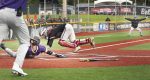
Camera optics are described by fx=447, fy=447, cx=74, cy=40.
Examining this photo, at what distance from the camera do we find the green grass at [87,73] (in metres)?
8.69

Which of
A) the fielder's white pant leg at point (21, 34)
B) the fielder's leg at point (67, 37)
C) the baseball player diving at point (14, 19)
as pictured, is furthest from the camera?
the fielder's leg at point (67, 37)

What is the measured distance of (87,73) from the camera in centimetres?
945

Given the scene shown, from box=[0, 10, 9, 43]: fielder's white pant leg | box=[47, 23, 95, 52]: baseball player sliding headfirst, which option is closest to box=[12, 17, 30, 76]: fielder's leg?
box=[0, 10, 9, 43]: fielder's white pant leg

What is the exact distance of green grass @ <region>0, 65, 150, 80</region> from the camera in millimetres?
8688

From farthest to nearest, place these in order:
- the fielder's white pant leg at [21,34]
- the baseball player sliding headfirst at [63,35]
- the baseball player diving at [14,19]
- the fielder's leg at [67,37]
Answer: the fielder's leg at [67,37], the baseball player sliding headfirst at [63,35], the fielder's white pant leg at [21,34], the baseball player diving at [14,19]

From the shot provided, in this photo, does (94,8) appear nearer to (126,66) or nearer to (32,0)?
(32,0)

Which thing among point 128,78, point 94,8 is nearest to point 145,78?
point 128,78

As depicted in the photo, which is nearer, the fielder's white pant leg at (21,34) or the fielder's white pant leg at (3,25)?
the fielder's white pant leg at (3,25)

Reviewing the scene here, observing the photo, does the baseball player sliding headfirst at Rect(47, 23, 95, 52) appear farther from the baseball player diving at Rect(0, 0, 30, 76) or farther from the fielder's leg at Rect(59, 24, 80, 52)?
the baseball player diving at Rect(0, 0, 30, 76)

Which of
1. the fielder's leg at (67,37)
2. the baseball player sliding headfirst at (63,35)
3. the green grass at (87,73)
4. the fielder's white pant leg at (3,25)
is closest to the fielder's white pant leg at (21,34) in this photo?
the fielder's white pant leg at (3,25)

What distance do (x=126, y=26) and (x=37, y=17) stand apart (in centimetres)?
1429

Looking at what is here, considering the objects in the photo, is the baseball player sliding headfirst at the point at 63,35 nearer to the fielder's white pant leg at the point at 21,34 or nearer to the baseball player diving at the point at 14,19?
the fielder's white pant leg at the point at 21,34

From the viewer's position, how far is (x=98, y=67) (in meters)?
10.8

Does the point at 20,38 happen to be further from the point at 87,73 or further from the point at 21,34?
the point at 87,73
